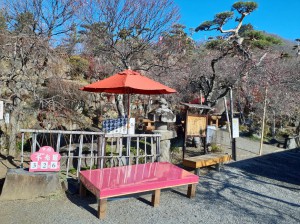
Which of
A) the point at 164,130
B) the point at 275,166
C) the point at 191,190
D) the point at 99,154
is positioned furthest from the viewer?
the point at 275,166

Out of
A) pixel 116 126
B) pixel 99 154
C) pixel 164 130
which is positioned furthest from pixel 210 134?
pixel 99 154

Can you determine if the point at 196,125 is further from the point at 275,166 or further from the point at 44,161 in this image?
the point at 44,161

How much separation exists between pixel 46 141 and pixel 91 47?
170 inches

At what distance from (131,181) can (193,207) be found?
1083 mm

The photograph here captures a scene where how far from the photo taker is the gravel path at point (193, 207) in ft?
10.9

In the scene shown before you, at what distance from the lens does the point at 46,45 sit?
5.26m

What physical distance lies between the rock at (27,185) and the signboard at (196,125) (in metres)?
3.81

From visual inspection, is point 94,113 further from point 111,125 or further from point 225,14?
point 225,14

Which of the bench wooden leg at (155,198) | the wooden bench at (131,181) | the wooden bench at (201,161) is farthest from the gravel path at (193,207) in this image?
the wooden bench at (201,161)

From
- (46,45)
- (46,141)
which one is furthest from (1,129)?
(46,45)

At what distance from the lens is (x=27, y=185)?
375 cm

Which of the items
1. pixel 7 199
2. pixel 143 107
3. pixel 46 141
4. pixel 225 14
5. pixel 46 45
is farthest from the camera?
pixel 225 14

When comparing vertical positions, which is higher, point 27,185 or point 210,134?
point 210,134

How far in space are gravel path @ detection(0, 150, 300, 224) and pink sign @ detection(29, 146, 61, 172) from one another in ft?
1.59
